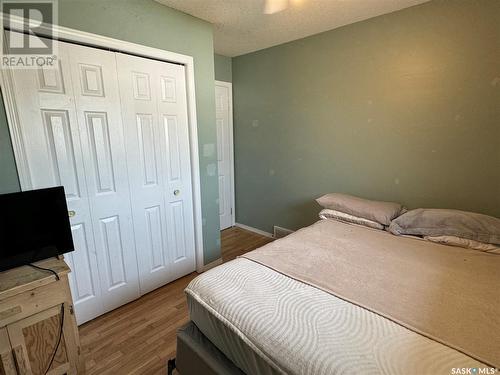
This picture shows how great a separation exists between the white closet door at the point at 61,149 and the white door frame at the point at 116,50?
0.03 m

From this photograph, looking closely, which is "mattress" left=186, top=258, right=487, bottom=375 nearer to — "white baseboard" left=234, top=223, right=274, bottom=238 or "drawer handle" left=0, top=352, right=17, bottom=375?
"drawer handle" left=0, top=352, right=17, bottom=375

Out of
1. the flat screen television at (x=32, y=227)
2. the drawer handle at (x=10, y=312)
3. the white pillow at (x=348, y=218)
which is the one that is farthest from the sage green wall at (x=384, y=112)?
the drawer handle at (x=10, y=312)

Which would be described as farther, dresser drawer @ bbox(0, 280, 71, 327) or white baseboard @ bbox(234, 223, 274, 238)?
white baseboard @ bbox(234, 223, 274, 238)

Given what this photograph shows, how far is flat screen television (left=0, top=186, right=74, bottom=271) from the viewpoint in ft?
4.42

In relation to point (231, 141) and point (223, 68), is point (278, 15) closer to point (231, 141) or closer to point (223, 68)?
point (223, 68)

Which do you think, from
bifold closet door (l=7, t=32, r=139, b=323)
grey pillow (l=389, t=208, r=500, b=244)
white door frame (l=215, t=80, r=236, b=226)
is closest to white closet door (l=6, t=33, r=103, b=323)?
bifold closet door (l=7, t=32, r=139, b=323)

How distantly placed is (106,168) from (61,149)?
0.30 m

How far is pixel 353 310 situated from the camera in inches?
43.5

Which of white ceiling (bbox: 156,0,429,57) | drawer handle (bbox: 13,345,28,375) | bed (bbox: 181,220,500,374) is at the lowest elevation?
drawer handle (bbox: 13,345,28,375)

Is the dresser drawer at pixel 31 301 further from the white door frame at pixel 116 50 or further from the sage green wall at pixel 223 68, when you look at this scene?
the sage green wall at pixel 223 68

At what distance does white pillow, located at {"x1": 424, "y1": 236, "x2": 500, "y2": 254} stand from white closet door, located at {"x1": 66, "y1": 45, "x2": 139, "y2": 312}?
235 centimetres

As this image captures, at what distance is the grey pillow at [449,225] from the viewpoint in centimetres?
170

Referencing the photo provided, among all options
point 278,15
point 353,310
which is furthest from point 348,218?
point 278,15

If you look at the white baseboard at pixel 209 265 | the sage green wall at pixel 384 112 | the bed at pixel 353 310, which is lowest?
the white baseboard at pixel 209 265
